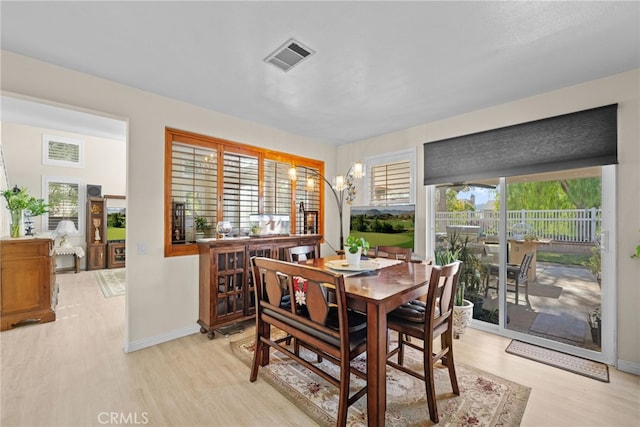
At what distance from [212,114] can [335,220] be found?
2.54 meters

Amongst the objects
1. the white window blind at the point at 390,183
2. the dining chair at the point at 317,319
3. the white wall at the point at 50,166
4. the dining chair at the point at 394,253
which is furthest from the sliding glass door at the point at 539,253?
the white wall at the point at 50,166

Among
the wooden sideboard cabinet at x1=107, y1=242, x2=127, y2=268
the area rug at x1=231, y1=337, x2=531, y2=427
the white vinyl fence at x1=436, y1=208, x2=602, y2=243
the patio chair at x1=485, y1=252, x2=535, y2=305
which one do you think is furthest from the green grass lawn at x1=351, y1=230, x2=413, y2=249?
the wooden sideboard cabinet at x1=107, y1=242, x2=127, y2=268

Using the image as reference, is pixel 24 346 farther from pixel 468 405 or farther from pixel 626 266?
pixel 626 266

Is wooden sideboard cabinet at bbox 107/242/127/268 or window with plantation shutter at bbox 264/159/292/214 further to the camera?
wooden sideboard cabinet at bbox 107/242/127/268

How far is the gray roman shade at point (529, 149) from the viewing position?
7.98ft

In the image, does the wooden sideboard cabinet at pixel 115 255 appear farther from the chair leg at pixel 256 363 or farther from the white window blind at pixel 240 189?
the chair leg at pixel 256 363

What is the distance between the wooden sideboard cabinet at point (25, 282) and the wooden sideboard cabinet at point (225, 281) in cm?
198

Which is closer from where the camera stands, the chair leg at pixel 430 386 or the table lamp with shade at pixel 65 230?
the chair leg at pixel 430 386

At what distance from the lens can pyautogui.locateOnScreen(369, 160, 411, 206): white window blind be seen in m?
3.83

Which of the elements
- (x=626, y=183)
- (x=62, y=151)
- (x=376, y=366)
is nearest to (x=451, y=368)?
(x=376, y=366)

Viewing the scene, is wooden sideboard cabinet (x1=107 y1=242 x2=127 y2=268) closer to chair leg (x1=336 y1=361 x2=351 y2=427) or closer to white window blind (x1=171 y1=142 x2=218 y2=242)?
white window blind (x1=171 y1=142 x2=218 y2=242)

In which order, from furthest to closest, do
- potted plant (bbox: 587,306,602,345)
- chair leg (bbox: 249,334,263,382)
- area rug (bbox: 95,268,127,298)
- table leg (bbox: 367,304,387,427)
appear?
area rug (bbox: 95,268,127,298), potted plant (bbox: 587,306,602,345), chair leg (bbox: 249,334,263,382), table leg (bbox: 367,304,387,427)

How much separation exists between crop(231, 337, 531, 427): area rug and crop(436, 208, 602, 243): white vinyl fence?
1.58 m

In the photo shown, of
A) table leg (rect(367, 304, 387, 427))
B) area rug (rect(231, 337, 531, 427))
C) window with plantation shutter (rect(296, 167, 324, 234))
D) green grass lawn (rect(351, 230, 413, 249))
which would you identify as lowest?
area rug (rect(231, 337, 531, 427))
